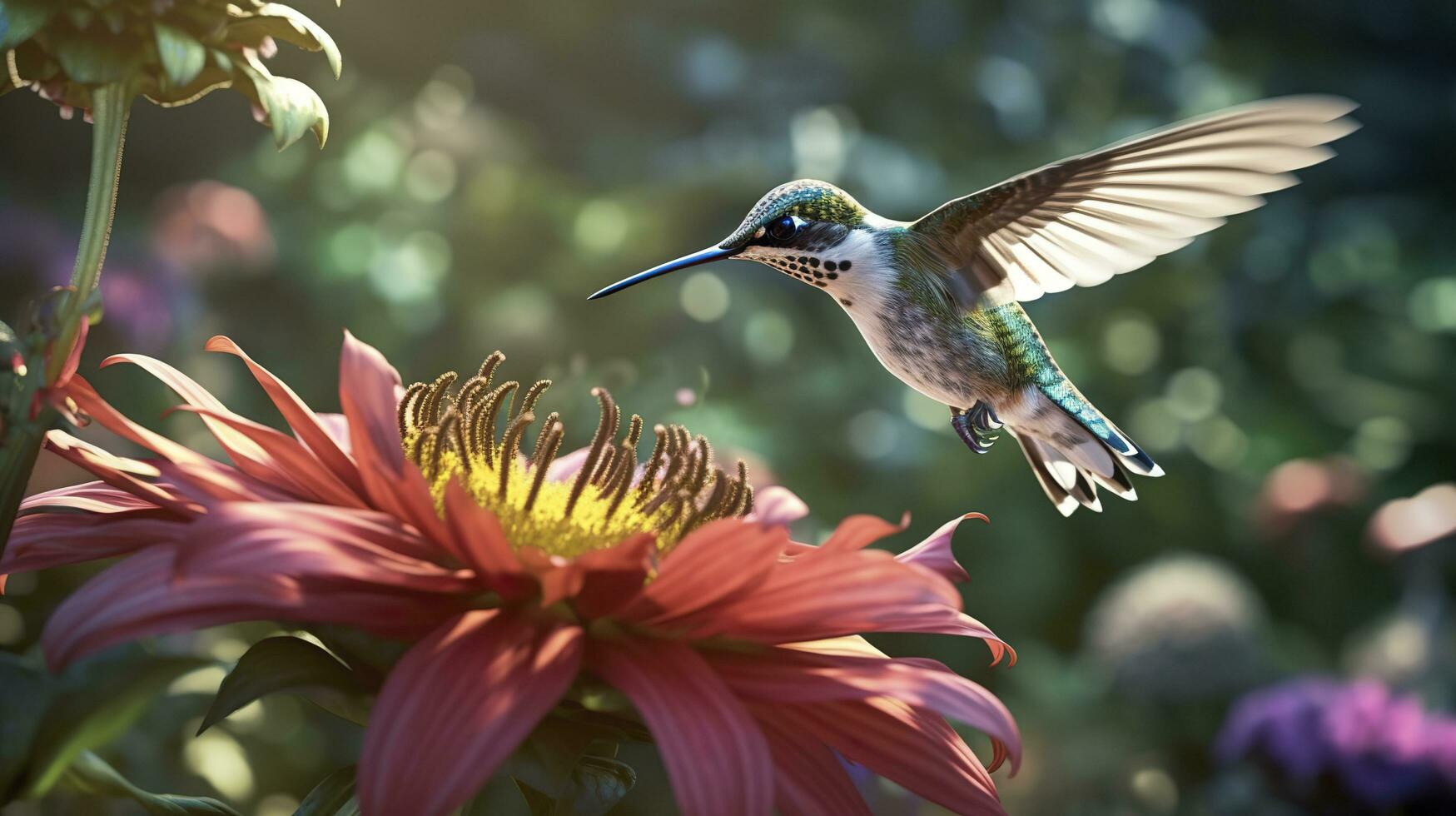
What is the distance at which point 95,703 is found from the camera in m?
0.28

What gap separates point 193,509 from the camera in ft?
1.04

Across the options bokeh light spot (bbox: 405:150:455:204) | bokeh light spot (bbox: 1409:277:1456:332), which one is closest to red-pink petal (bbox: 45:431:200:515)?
bokeh light spot (bbox: 405:150:455:204)

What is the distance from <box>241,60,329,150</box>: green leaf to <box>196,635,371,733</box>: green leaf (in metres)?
0.12

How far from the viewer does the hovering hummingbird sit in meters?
0.53

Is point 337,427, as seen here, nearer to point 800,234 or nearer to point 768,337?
point 800,234

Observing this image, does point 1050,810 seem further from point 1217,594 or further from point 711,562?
point 711,562

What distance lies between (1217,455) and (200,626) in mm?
1799

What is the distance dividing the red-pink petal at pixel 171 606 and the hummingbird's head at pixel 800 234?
0.25 metres

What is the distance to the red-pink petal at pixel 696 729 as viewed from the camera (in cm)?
27

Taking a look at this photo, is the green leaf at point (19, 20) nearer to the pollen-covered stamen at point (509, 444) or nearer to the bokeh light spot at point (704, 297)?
the pollen-covered stamen at point (509, 444)

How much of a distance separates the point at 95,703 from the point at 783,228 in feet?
1.12

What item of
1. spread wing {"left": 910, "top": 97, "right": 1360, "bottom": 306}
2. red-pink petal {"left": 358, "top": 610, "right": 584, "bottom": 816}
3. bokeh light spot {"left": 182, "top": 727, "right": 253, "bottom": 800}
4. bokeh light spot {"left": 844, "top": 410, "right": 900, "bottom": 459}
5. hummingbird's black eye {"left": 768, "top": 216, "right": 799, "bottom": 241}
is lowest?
bokeh light spot {"left": 182, "top": 727, "right": 253, "bottom": 800}

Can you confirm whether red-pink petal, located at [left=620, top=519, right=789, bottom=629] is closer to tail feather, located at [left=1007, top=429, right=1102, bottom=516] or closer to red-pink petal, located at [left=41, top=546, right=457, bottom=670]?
red-pink petal, located at [left=41, top=546, right=457, bottom=670]

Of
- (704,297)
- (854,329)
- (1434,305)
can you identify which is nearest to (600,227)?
(704,297)
